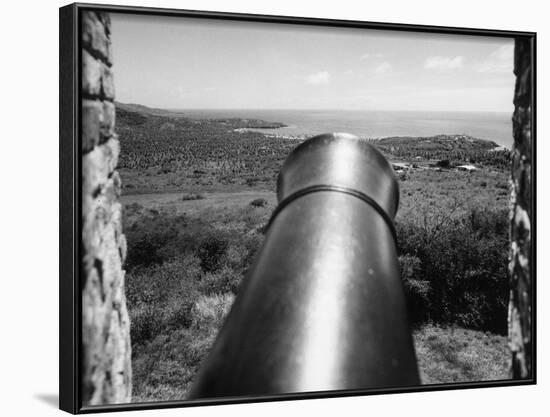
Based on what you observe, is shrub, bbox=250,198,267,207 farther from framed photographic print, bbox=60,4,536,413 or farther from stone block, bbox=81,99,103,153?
stone block, bbox=81,99,103,153

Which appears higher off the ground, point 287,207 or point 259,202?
point 259,202

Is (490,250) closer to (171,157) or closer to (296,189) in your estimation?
(296,189)

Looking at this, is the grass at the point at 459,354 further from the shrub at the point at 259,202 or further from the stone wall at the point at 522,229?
the shrub at the point at 259,202

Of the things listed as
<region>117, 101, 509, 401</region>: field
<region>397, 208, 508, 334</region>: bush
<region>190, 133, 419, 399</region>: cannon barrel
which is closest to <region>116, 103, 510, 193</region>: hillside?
<region>117, 101, 509, 401</region>: field

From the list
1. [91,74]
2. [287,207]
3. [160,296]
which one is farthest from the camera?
[160,296]

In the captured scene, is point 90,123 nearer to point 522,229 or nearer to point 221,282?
point 221,282

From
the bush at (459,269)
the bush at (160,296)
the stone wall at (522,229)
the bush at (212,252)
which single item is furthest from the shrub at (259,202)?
the stone wall at (522,229)

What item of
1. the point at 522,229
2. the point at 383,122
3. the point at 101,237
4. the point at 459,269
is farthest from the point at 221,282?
the point at 522,229
